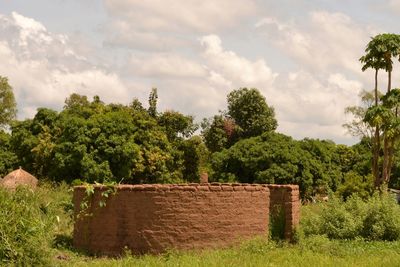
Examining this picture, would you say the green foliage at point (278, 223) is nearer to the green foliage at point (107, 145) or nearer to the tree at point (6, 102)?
the green foliage at point (107, 145)

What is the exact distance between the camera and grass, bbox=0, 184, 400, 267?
1391 centimetres

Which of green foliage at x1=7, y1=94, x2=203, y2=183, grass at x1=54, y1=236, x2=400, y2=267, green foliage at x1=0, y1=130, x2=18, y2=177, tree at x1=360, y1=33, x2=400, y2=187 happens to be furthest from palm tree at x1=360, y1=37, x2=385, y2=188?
green foliage at x1=0, y1=130, x2=18, y2=177

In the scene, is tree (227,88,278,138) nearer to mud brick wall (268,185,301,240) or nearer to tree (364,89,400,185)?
tree (364,89,400,185)

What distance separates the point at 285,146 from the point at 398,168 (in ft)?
30.3

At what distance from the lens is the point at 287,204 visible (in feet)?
56.3

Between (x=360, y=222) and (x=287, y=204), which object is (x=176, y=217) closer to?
(x=287, y=204)

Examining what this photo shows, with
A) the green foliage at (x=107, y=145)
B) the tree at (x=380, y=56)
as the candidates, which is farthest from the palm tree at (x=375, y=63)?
the green foliage at (x=107, y=145)

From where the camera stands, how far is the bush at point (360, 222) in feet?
60.5

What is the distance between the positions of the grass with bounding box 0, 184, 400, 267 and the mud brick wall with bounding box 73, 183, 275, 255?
31 centimetres

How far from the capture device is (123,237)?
16.2 metres

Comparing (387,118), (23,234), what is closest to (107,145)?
(387,118)

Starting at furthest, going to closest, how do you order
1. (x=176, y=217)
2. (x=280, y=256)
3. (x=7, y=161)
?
(x=7, y=161) → (x=176, y=217) → (x=280, y=256)

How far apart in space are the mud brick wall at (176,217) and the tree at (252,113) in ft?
88.3

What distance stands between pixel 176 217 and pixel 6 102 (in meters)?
34.1
